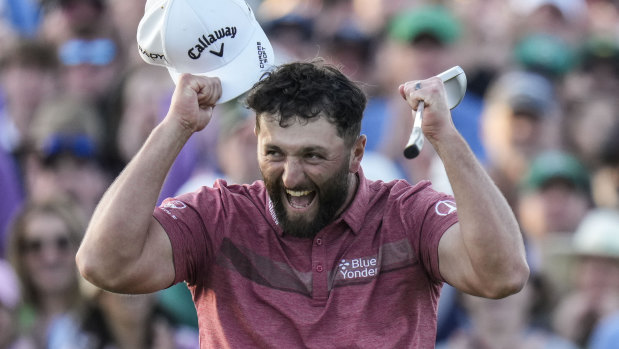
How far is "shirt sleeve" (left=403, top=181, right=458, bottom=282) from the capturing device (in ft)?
13.5

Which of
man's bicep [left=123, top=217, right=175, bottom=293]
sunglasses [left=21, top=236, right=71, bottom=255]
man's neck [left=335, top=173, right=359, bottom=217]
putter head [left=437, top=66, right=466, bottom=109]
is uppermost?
putter head [left=437, top=66, right=466, bottom=109]

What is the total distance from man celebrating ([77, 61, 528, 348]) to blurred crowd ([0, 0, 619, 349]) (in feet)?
7.58

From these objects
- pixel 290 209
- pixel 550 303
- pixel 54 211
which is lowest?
pixel 550 303

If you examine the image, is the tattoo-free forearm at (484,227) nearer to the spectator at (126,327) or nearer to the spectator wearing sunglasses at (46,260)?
the spectator at (126,327)

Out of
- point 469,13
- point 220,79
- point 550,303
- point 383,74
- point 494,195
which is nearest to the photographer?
point 494,195

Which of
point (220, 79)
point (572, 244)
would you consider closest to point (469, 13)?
point (572, 244)

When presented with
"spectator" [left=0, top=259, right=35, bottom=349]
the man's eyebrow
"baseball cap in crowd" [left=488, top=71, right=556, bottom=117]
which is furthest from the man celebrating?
"baseball cap in crowd" [left=488, top=71, right=556, bottom=117]

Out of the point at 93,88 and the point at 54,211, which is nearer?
the point at 54,211

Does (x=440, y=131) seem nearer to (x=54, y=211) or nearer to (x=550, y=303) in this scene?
(x=550, y=303)

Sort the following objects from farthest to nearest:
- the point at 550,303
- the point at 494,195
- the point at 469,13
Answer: the point at 469,13, the point at 550,303, the point at 494,195

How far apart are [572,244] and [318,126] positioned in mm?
3445

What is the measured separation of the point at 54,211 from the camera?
276 inches

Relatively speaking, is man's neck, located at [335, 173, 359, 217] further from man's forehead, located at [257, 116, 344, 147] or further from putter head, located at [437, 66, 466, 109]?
putter head, located at [437, 66, 466, 109]

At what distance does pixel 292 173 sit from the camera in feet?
13.4
